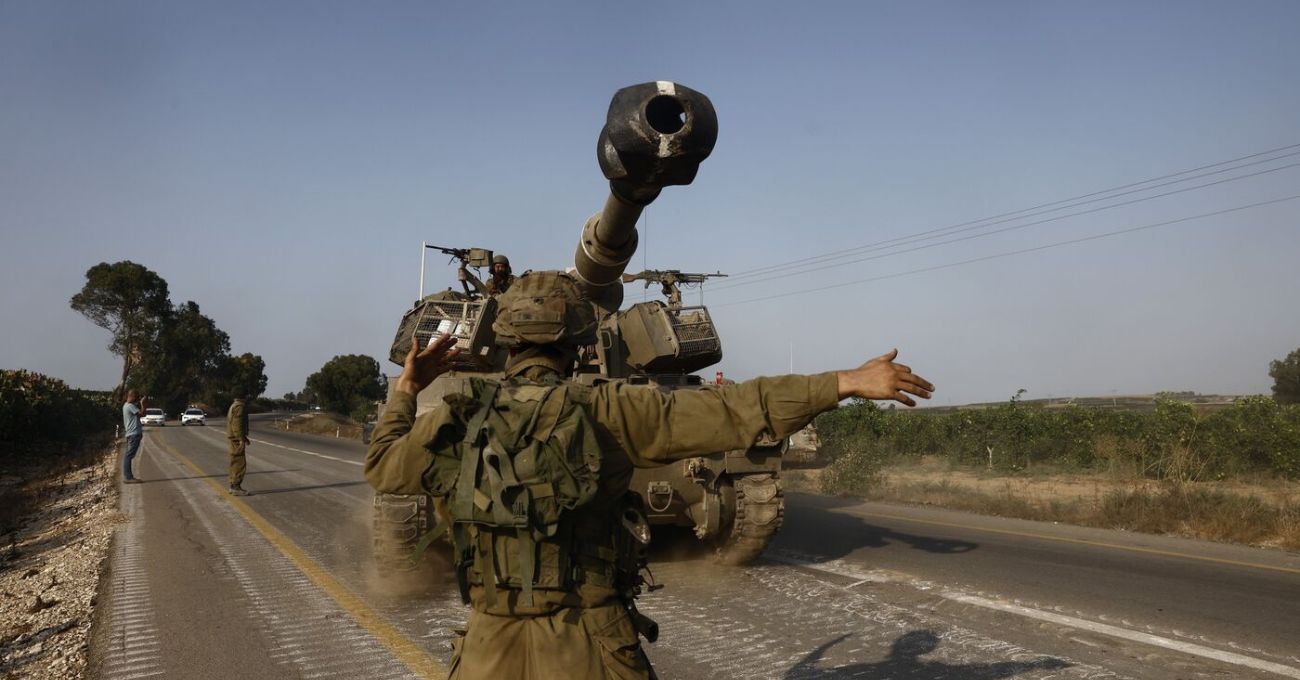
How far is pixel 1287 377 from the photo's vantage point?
47812 millimetres

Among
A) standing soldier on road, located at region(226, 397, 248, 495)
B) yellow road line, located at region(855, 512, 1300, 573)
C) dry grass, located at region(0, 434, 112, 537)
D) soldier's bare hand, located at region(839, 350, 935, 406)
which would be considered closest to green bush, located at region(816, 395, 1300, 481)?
yellow road line, located at region(855, 512, 1300, 573)

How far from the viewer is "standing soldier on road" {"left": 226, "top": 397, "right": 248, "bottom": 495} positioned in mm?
15375

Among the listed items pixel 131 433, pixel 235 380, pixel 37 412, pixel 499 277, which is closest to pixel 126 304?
pixel 235 380

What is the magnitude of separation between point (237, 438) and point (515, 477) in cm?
1485

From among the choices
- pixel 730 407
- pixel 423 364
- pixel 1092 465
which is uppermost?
pixel 423 364

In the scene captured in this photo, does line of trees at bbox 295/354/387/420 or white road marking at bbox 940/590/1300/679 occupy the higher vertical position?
line of trees at bbox 295/354/387/420

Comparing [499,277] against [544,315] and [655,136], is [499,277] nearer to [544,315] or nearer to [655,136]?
[655,136]

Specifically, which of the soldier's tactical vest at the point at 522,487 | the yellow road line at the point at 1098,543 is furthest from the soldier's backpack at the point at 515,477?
the yellow road line at the point at 1098,543

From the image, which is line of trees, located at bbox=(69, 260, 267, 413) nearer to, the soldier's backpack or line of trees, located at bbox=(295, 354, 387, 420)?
line of trees, located at bbox=(295, 354, 387, 420)

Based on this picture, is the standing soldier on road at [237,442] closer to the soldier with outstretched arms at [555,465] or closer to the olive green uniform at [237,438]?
the olive green uniform at [237,438]

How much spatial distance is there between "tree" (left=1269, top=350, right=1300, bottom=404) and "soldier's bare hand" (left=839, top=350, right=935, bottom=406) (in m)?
53.6

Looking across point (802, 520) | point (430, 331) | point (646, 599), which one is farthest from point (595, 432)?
point (802, 520)

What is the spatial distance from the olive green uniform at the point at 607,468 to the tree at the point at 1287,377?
53.8 m

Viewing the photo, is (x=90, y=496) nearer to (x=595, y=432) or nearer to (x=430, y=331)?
(x=430, y=331)
